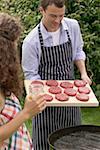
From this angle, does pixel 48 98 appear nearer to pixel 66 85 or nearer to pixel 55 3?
pixel 66 85

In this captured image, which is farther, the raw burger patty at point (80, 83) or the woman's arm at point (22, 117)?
the raw burger patty at point (80, 83)

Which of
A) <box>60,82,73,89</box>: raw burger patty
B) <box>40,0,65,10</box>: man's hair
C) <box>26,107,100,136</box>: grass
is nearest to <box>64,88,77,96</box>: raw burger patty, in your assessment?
<box>60,82,73,89</box>: raw burger patty

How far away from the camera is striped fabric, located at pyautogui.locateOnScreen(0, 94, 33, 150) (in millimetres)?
2363

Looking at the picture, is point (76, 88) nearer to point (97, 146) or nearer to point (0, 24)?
point (97, 146)

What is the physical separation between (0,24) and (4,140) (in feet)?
2.07

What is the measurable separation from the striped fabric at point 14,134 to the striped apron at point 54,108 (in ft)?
3.66

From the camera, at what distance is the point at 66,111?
12.3 feet

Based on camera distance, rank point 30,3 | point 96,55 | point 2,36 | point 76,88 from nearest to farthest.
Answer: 1. point 2,36
2. point 76,88
3. point 96,55
4. point 30,3

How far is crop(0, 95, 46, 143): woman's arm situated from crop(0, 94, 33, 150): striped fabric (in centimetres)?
5

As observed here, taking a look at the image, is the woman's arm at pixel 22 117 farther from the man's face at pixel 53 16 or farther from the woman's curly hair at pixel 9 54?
the man's face at pixel 53 16

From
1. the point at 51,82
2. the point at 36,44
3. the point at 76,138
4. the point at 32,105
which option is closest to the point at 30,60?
the point at 36,44

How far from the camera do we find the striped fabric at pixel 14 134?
2363 millimetres

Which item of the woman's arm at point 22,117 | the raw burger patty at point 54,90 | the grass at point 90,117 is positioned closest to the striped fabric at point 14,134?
the woman's arm at point 22,117

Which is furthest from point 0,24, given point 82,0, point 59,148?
point 82,0
